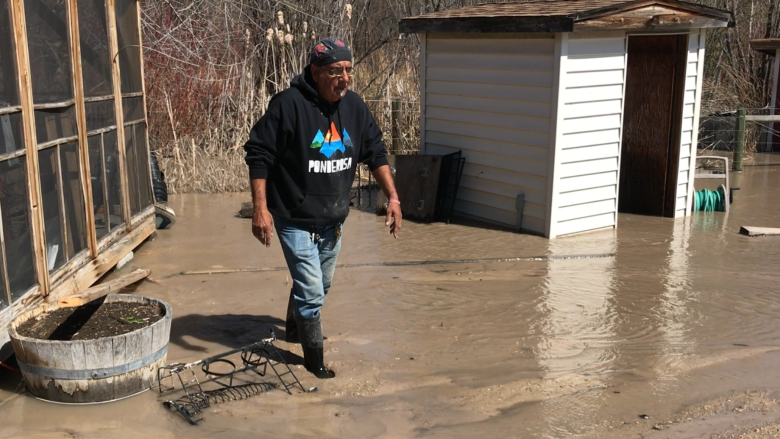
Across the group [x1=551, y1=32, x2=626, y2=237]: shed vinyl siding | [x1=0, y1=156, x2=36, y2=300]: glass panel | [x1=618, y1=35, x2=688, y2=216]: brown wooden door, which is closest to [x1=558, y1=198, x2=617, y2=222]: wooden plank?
[x1=551, y1=32, x2=626, y2=237]: shed vinyl siding

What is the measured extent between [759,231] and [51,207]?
703cm

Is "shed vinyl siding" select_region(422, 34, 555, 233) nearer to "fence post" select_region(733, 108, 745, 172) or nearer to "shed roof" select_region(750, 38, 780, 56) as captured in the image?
"fence post" select_region(733, 108, 745, 172)

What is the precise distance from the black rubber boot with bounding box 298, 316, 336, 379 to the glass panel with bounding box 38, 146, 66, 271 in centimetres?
188

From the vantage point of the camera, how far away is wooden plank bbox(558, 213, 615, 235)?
28.8 feet

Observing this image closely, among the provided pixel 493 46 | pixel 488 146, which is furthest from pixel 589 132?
pixel 493 46

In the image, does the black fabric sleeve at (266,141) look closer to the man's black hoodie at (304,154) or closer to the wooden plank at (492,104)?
the man's black hoodie at (304,154)

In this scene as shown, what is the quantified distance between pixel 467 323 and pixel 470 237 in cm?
287

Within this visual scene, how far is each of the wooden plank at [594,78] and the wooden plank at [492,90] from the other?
0.82ft

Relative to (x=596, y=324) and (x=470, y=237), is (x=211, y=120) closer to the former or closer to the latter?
(x=470, y=237)

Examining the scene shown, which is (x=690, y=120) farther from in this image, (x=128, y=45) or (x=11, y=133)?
(x=11, y=133)

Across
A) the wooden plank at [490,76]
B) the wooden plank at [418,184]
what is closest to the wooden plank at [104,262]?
the wooden plank at [418,184]

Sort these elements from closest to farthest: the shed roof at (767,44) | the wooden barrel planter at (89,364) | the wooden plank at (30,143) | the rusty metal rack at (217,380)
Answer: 1. the wooden barrel planter at (89,364)
2. the rusty metal rack at (217,380)
3. the wooden plank at (30,143)
4. the shed roof at (767,44)

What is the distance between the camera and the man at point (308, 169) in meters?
4.63

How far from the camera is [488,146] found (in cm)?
931
